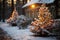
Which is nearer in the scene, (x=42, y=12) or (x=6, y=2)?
(x=42, y=12)

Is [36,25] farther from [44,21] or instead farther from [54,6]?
[54,6]

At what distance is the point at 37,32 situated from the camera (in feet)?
50.8

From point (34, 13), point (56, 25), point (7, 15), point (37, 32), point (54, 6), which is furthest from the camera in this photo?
point (7, 15)

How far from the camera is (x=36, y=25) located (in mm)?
15562

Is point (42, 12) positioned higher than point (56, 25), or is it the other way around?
point (42, 12)

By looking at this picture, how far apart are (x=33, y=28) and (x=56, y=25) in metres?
1.97

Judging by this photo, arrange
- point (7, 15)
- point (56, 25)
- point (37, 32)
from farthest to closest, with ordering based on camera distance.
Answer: point (7, 15), point (56, 25), point (37, 32)

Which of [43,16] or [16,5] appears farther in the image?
[16,5]

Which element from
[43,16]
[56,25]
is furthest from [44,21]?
[56,25]

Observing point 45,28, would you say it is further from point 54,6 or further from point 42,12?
point 54,6

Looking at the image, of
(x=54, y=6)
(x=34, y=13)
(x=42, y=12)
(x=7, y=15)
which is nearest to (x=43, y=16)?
(x=42, y=12)

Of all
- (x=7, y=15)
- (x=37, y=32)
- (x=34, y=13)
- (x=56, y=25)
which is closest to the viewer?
(x=37, y=32)

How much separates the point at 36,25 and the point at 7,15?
2461cm

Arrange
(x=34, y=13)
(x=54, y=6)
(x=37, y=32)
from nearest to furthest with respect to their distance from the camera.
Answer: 1. (x=37, y=32)
2. (x=54, y=6)
3. (x=34, y=13)
